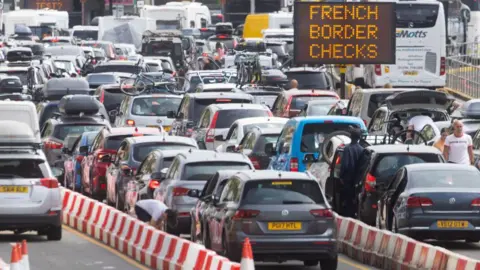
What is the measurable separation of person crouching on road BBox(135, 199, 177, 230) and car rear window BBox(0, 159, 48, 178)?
4.58 feet

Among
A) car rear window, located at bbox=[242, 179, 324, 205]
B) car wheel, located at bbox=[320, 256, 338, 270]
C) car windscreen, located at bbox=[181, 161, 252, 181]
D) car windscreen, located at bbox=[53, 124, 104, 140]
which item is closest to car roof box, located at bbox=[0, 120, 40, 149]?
car windscreen, located at bbox=[181, 161, 252, 181]

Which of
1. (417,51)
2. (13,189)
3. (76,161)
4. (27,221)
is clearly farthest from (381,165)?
(417,51)

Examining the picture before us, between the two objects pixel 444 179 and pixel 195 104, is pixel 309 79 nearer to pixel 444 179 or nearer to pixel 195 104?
pixel 195 104

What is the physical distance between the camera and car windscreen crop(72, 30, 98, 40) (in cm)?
9131

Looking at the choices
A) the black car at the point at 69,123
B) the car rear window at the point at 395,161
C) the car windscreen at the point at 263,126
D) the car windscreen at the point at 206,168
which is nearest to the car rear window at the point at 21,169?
the car windscreen at the point at 206,168

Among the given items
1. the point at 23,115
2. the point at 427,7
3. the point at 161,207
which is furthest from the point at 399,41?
the point at 161,207

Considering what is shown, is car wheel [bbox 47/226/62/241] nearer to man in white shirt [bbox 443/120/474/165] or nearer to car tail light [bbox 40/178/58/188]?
car tail light [bbox 40/178/58/188]

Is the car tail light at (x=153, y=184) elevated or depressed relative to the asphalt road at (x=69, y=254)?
elevated

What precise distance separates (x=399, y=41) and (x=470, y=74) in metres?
3.03

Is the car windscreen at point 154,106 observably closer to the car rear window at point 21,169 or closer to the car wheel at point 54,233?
the car wheel at point 54,233

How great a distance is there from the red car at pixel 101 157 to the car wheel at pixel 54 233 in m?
5.76

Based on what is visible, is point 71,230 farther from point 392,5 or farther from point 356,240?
point 392,5

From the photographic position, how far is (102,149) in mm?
32531

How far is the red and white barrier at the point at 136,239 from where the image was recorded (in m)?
19.9
